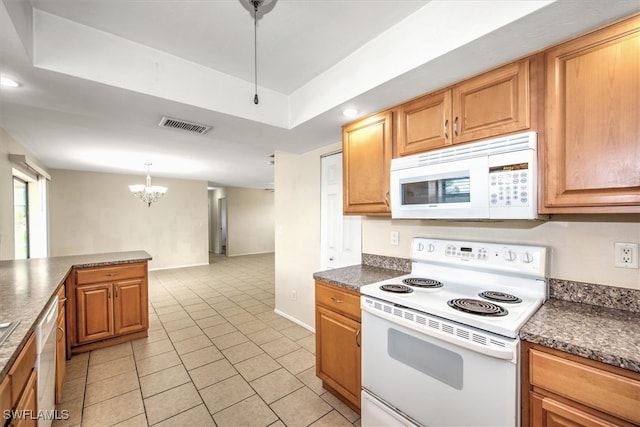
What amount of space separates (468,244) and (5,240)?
178 inches

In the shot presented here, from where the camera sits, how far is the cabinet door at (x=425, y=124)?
1682 millimetres

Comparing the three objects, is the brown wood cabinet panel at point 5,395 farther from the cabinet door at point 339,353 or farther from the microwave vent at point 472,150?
the microwave vent at point 472,150

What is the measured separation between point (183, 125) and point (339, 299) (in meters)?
1.90

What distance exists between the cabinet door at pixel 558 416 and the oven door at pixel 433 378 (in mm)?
66

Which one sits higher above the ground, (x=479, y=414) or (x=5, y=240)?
(x=5, y=240)

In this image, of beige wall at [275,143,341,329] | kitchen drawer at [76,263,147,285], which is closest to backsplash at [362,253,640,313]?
beige wall at [275,143,341,329]

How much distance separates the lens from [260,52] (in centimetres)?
184

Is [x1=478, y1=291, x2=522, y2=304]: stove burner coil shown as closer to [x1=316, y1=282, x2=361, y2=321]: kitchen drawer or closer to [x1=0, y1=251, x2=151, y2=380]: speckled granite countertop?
[x1=316, y1=282, x2=361, y2=321]: kitchen drawer

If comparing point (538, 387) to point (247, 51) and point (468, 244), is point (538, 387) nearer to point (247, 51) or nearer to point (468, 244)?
point (468, 244)

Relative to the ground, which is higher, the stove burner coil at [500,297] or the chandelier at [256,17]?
the chandelier at [256,17]

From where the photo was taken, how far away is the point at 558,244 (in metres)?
1.49

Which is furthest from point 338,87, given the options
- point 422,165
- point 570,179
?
point 570,179

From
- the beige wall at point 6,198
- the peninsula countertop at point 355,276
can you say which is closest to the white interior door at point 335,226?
the peninsula countertop at point 355,276

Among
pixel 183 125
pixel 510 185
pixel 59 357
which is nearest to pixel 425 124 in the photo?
pixel 510 185
